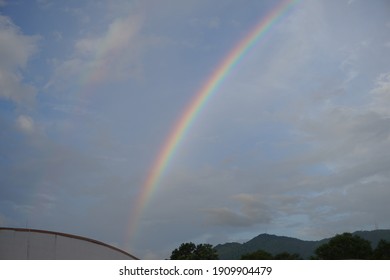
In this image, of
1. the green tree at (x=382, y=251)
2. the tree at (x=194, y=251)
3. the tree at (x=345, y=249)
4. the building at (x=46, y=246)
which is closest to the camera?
the building at (x=46, y=246)

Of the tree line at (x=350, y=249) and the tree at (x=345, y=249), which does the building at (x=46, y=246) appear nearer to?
the tree line at (x=350, y=249)

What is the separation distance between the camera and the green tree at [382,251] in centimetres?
7475

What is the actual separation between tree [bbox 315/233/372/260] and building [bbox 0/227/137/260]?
6297 cm

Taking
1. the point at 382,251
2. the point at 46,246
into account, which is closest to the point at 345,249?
the point at 382,251

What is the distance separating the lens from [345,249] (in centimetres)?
7881

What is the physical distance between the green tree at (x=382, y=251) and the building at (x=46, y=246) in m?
64.2

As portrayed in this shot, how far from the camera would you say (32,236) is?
22375 mm

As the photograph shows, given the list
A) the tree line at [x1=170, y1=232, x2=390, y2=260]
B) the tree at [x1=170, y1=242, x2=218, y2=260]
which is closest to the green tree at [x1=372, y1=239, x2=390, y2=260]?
the tree line at [x1=170, y1=232, x2=390, y2=260]

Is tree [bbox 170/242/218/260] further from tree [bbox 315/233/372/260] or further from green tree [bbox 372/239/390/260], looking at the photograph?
green tree [bbox 372/239/390/260]

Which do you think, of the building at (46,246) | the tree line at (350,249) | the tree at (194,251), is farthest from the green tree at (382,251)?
the building at (46,246)
